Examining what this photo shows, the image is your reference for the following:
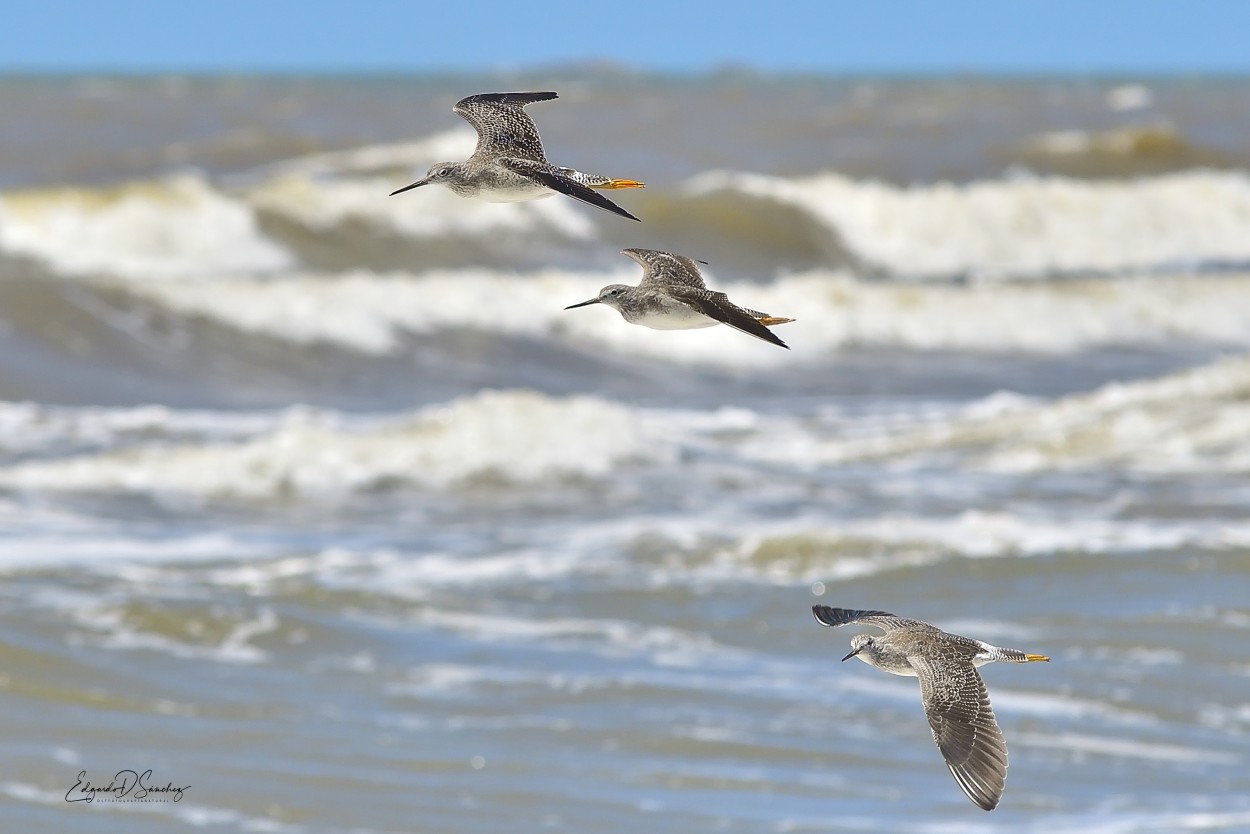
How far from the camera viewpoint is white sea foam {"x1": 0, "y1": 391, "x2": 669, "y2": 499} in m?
12.2

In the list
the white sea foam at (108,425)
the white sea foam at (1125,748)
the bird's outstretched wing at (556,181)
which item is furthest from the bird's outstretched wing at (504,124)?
the white sea foam at (108,425)

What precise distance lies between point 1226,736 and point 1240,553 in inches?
115

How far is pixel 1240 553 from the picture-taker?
10188 mm

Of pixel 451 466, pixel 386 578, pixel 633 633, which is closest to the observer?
pixel 633 633

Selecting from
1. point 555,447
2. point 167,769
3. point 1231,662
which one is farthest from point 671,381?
point 167,769

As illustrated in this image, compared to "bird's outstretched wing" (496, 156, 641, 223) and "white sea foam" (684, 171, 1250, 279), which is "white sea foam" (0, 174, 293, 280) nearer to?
"white sea foam" (684, 171, 1250, 279)

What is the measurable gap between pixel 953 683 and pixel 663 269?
2.93 ft

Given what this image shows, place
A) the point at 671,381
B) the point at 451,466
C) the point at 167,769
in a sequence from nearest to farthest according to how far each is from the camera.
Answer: the point at 167,769, the point at 451,466, the point at 671,381

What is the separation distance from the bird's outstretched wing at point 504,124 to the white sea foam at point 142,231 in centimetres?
1791

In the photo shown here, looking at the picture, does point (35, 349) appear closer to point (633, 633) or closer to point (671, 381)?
point (671, 381)

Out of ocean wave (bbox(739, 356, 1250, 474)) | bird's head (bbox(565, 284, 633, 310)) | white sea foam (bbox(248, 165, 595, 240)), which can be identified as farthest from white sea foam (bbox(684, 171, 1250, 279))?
bird's head (bbox(565, 284, 633, 310))

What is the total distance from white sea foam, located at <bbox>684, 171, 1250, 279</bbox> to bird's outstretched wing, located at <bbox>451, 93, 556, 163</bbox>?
23.3 metres

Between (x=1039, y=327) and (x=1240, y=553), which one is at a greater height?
(x=1039, y=327)

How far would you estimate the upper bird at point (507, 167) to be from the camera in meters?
2.96
